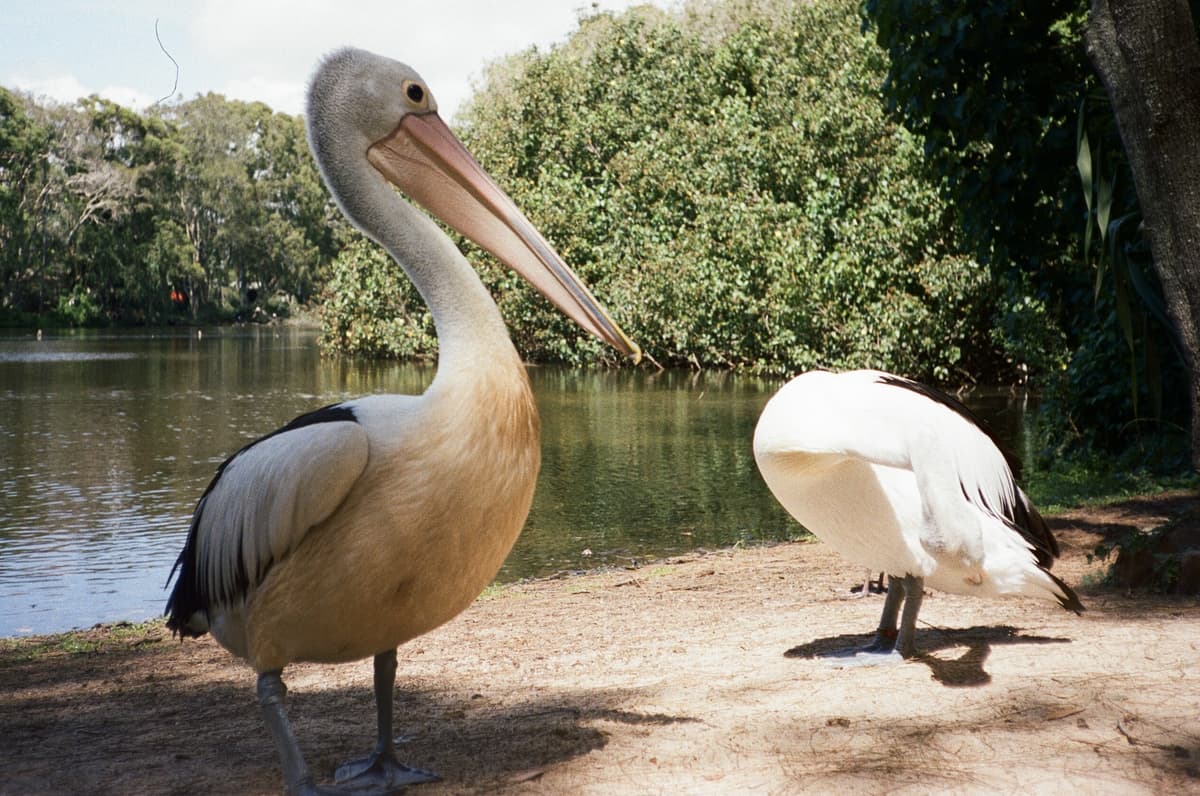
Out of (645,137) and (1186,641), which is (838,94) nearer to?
(645,137)

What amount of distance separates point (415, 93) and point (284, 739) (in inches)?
68.2

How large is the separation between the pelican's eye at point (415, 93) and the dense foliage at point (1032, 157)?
6.23 m

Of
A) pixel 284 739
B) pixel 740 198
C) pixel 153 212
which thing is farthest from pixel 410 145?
pixel 153 212

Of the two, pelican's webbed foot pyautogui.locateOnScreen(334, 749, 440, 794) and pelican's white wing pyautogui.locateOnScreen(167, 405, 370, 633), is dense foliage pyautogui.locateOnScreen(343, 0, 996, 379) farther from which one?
pelican's webbed foot pyautogui.locateOnScreen(334, 749, 440, 794)

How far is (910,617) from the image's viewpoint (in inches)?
154

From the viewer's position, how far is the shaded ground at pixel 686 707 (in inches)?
112

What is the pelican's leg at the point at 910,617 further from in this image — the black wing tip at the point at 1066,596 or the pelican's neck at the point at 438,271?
the pelican's neck at the point at 438,271

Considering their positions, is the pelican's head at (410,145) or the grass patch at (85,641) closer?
the pelican's head at (410,145)

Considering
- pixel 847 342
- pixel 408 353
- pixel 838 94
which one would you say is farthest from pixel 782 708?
pixel 408 353

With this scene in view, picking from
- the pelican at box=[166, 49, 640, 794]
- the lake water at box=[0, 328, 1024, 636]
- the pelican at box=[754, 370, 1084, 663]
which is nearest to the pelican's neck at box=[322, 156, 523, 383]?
the pelican at box=[166, 49, 640, 794]

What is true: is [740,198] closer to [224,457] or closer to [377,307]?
[377,307]

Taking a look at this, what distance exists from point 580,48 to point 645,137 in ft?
26.6

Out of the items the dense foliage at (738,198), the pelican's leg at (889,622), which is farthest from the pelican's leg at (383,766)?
the dense foliage at (738,198)

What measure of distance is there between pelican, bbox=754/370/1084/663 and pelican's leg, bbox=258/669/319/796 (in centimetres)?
178
